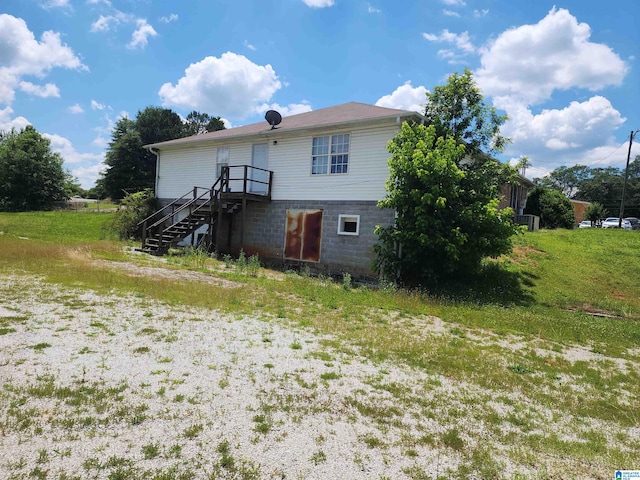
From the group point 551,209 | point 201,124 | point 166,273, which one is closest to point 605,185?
point 551,209

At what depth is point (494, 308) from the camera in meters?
10.5

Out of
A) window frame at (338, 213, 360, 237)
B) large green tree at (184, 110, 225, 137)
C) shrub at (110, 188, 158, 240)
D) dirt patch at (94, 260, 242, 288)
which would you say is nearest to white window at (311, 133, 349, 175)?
window frame at (338, 213, 360, 237)

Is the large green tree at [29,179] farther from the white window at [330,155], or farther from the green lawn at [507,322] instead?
the white window at [330,155]

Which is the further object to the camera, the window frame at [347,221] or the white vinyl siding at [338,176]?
the window frame at [347,221]

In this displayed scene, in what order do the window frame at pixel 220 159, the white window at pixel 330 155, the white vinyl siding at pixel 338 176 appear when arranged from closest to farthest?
the white vinyl siding at pixel 338 176, the white window at pixel 330 155, the window frame at pixel 220 159

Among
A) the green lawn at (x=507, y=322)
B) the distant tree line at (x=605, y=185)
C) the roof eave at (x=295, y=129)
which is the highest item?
the distant tree line at (x=605, y=185)

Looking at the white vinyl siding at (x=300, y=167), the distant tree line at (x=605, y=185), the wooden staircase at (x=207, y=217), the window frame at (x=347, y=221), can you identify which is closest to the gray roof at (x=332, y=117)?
the white vinyl siding at (x=300, y=167)

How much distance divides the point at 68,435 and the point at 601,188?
278 feet

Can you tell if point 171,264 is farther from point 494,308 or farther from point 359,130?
point 494,308

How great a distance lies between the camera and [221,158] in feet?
62.2

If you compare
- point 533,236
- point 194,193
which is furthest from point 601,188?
point 194,193

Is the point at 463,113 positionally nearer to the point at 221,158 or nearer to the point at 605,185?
the point at 221,158

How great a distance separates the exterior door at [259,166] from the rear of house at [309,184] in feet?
0.14

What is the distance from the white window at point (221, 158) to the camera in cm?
1873
